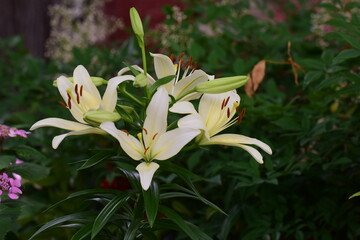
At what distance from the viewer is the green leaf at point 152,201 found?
2.50 feet

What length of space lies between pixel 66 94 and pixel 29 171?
335 mm

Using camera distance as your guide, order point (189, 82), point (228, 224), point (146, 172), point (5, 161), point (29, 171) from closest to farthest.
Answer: point (146, 172) → point (189, 82) → point (5, 161) → point (29, 171) → point (228, 224)

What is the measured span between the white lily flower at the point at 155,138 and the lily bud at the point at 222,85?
67 millimetres

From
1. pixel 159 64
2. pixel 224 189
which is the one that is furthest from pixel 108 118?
pixel 224 189

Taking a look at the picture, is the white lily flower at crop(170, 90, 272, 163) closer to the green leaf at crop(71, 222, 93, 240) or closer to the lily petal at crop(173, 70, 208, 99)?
the lily petal at crop(173, 70, 208, 99)

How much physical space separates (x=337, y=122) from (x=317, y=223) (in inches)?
9.9

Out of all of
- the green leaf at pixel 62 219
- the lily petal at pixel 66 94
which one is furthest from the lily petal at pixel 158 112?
the green leaf at pixel 62 219

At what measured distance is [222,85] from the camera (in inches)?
31.0

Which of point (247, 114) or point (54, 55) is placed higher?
point (247, 114)

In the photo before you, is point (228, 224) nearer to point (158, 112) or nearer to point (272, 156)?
point (272, 156)

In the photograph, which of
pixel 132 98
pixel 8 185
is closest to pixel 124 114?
pixel 132 98

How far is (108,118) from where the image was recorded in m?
0.74

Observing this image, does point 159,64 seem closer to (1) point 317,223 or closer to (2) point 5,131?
(2) point 5,131

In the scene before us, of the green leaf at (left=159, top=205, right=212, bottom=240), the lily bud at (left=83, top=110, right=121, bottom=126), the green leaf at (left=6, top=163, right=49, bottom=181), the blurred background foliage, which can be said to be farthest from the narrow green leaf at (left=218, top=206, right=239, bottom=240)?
the lily bud at (left=83, top=110, right=121, bottom=126)
